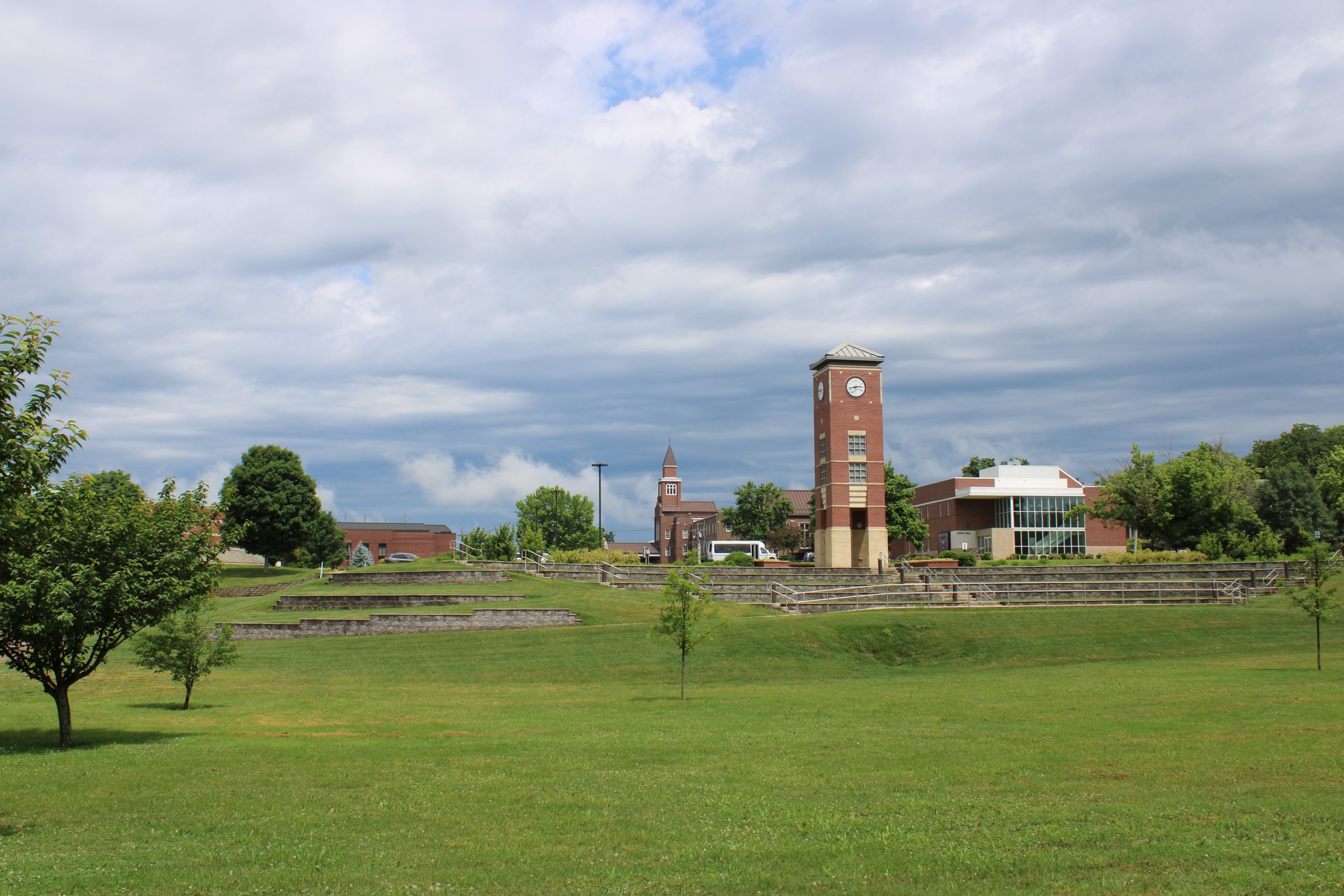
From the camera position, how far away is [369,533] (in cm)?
14262

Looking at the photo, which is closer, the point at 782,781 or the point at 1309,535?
the point at 782,781

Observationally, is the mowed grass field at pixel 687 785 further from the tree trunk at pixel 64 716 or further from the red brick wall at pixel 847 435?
the red brick wall at pixel 847 435

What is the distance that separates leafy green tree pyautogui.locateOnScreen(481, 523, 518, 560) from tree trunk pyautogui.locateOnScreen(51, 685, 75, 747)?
45.1 meters

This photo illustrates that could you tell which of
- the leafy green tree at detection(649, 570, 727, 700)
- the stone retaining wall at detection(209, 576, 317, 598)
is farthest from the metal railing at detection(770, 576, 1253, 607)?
the stone retaining wall at detection(209, 576, 317, 598)

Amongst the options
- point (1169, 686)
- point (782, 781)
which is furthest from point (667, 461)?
point (782, 781)

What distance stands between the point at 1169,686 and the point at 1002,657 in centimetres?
968

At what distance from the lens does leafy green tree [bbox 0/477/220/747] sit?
1614 centimetres

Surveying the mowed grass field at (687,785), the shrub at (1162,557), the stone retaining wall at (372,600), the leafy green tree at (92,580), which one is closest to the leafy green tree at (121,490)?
the leafy green tree at (92,580)

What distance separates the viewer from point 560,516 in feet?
381

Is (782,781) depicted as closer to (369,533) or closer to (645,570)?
(645,570)

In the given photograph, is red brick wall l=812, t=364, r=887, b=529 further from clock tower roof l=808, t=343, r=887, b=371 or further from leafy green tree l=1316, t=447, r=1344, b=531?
leafy green tree l=1316, t=447, r=1344, b=531

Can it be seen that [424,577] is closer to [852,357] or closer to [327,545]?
[852,357]

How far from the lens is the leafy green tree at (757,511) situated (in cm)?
10244

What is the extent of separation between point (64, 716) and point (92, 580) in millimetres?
2673
